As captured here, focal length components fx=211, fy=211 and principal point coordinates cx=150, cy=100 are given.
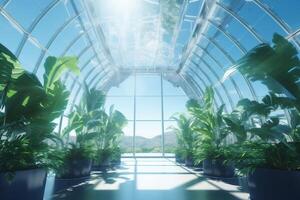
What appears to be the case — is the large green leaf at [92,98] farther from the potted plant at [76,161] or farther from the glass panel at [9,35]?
Answer: the glass panel at [9,35]

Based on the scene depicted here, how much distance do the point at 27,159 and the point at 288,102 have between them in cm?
298

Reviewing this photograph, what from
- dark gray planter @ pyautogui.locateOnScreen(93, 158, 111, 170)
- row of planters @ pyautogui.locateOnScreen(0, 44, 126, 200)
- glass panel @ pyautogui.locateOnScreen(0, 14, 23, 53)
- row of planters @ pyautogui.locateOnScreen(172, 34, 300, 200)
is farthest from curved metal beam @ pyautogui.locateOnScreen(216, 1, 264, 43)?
dark gray planter @ pyautogui.locateOnScreen(93, 158, 111, 170)

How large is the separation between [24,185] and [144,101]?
31.4 ft

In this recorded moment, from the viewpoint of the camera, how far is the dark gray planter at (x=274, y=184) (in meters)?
2.06

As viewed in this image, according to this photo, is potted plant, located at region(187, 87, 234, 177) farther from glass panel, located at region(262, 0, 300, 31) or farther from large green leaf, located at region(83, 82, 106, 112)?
large green leaf, located at region(83, 82, 106, 112)

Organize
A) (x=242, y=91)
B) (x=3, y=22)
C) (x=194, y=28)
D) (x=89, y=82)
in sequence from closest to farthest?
(x=3, y=22), (x=194, y=28), (x=242, y=91), (x=89, y=82)

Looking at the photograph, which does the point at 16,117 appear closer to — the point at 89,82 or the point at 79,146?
the point at 79,146

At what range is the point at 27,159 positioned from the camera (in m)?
2.31

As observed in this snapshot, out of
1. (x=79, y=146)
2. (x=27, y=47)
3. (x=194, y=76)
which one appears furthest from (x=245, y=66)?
(x=194, y=76)

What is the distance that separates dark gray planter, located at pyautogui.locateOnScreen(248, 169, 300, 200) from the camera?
6.75 feet

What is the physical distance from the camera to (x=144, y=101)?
1162cm

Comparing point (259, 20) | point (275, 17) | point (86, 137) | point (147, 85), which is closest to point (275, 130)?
point (275, 17)

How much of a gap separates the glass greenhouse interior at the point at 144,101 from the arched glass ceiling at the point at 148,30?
30 mm

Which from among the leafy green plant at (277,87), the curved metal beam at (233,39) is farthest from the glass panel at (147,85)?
the leafy green plant at (277,87)
